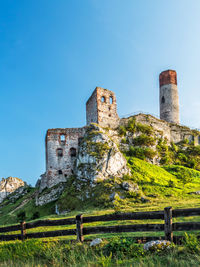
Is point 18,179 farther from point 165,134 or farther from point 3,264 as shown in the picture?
point 3,264

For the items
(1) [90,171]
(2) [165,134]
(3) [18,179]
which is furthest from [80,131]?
(3) [18,179]

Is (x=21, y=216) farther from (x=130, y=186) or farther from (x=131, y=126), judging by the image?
(x=131, y=126)

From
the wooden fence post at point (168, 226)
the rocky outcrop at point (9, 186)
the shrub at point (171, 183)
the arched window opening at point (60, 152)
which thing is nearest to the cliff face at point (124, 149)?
the arched window opening at point (60, 152)

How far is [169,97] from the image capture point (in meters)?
50.1

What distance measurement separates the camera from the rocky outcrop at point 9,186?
4168cm

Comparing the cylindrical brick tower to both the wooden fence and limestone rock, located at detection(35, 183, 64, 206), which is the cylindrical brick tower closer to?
limestone rock, located at detection(35, 183, 64, 206)

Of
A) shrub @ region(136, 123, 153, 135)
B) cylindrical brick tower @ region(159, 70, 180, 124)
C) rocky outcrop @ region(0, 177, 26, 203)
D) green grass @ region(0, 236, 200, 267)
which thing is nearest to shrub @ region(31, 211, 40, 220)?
rocky outcrop @ region(0, 177, 26, 203)

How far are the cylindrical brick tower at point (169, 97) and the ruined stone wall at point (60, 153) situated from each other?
25868mm

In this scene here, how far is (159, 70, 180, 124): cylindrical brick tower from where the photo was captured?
49.5 meters

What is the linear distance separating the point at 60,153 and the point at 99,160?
738cm

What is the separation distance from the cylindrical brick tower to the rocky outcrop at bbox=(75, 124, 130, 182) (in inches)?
1029

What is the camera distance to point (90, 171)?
25.0 meters

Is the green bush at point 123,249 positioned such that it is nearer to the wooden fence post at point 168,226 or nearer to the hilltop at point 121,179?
the wooden fence post at point 168,226

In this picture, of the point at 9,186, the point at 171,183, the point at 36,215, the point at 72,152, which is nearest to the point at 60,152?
the point at 72,152
